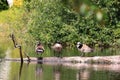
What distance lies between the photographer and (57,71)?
23.9 m

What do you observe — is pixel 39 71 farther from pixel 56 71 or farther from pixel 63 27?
pixel 63 27

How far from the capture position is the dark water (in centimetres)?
2138

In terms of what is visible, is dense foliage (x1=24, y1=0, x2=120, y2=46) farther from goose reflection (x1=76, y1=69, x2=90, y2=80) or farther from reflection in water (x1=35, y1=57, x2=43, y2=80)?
goose reflection (x1=76, y1=69, x2=90, y2=80)

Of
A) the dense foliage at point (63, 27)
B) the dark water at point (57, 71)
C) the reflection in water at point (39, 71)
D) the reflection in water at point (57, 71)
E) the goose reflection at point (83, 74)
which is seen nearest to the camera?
the goose reflection at point (83, 74)

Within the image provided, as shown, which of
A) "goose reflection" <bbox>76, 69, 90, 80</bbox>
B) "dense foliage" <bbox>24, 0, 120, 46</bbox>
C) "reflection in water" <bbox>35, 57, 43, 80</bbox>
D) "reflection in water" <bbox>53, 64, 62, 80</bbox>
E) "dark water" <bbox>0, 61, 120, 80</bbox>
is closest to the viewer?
"goose reflection" <bbox>76, 69, 90, 80</bbox>

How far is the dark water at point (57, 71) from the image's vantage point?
2138 cm

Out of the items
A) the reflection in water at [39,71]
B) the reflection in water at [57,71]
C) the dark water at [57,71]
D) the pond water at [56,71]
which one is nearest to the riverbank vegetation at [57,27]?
the pond water at [56,71]

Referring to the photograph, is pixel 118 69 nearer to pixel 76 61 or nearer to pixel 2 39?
pixel 76 61

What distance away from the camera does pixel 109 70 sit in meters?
24.5

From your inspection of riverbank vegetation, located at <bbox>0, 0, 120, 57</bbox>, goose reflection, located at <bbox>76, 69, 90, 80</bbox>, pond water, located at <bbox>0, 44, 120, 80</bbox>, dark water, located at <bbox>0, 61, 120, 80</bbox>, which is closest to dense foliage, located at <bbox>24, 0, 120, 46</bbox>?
riverbank vegetation, located at <bbox>0, 0, 120, 57</bbox>

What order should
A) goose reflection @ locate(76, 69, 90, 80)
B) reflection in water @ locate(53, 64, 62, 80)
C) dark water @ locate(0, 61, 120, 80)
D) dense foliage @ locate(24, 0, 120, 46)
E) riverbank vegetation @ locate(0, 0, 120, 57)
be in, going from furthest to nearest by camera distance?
dense foliage @ locate(24, 0, 120, 46), riverbank vegetation @ locate(0, 0, 120, 57), reflection in water @ locate(53, 64, 62, 80), dark water @ locate(0, 61, 120, 80), goose reflection @ locate(76, 69, 90, 80)

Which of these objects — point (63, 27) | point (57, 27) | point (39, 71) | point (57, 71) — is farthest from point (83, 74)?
point (57, 27)

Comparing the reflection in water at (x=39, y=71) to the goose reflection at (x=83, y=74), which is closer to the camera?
the goose reflection at (x=83, y=74)

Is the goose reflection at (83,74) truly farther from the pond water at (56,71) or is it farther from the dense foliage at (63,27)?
the dense foliage at (63,27)
